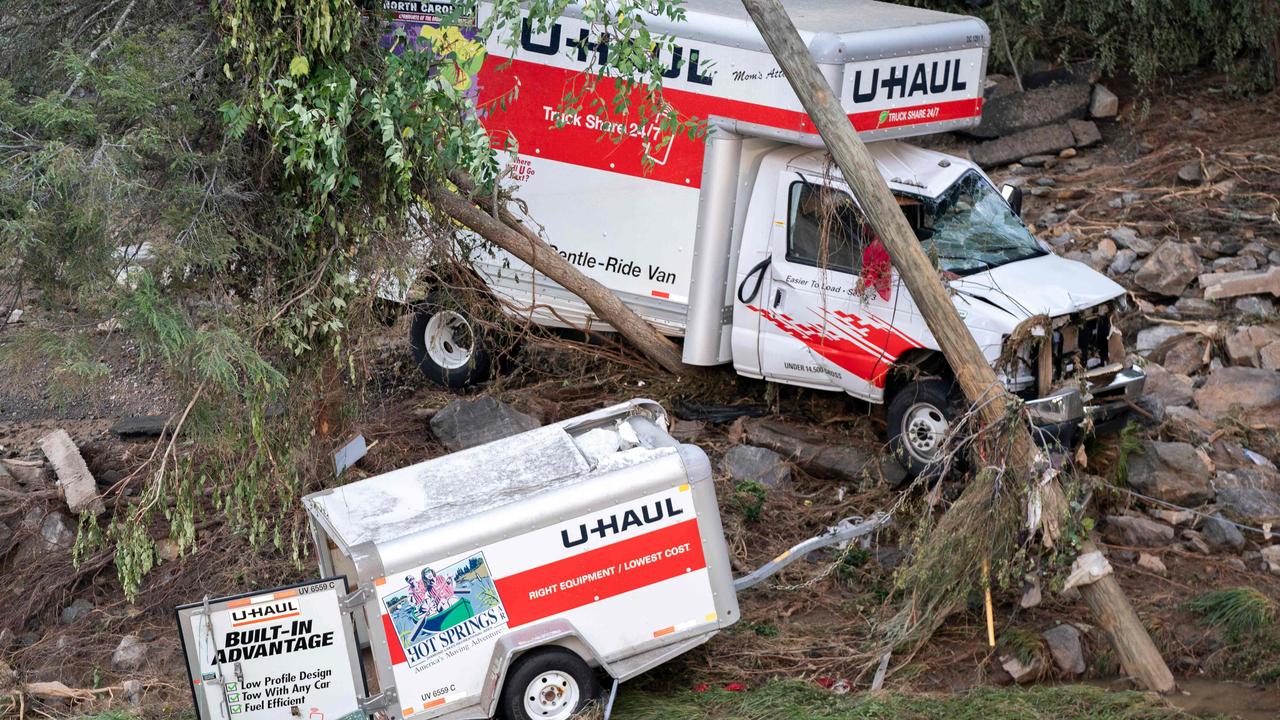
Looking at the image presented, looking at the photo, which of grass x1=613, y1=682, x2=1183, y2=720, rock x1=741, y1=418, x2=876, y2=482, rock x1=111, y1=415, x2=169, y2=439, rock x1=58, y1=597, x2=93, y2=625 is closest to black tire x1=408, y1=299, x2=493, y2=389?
rock x1=111, y1=415, x2=169, y2=439

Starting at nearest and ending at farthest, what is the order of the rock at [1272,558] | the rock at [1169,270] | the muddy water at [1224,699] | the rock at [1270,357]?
the muddy water at [1224,699]
the rock at [1272,558]
the rock at [1270,357]
the rock at [1169,270]

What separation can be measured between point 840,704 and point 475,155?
383 cm

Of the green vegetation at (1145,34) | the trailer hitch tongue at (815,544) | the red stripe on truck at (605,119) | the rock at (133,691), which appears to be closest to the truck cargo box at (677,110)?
the red stripe on truck at (605,119)

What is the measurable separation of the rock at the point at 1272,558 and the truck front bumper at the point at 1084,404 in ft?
4.23

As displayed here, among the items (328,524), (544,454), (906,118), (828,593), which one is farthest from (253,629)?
(906,118)

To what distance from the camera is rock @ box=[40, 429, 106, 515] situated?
884 centimetres

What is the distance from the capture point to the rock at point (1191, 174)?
1314cm

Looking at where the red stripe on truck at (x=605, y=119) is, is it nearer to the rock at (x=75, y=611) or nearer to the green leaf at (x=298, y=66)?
the green leaf at (x=298, y=66)

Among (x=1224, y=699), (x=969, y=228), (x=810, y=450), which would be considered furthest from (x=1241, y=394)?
(x=1224, y=699)

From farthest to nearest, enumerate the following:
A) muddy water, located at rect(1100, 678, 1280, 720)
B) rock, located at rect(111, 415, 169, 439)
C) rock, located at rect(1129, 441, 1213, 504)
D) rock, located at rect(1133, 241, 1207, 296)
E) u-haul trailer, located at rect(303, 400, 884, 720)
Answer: rock, located at rect(1133, 241, 1207, 296) → rock, located at rect(111, 415, 169, 439) → rock, located at rect(1129, 441, 1213, 504) → muddy water, located at rect(1100, 678, 1280, 720) → u-haul trailer, located at rect(303, 400, 884, 720)

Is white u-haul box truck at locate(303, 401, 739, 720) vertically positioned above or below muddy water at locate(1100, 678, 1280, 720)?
above

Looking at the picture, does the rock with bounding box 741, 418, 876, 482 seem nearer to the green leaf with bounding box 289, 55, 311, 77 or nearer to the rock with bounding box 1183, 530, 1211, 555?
the rock with bounding box 1183, 530, 1211, 555

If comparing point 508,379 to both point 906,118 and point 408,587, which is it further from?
point 408,587

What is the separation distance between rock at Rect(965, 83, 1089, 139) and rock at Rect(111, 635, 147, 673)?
1093cm
